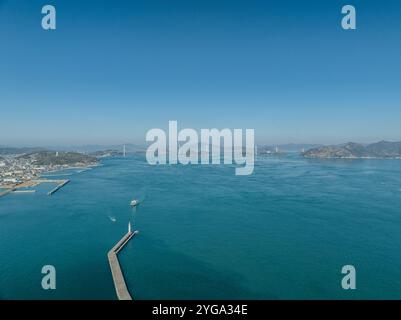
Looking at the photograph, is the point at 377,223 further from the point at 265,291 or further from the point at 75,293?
the point at 75,293

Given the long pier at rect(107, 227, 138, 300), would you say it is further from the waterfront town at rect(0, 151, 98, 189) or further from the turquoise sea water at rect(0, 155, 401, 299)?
the waterfront town at rect(0, 151, 98, 189)

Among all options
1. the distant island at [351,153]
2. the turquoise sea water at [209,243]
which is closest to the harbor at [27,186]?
the turquoise sea water at [209,243]

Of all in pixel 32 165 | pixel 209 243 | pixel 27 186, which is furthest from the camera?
pixel 32 165

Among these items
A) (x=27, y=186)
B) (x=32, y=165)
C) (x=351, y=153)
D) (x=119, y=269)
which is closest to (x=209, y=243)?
(x=119, y=269)

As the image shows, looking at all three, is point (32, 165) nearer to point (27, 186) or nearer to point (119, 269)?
point (27, 186)

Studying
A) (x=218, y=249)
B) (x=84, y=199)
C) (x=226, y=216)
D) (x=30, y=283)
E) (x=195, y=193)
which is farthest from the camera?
(x=195, y=193)
